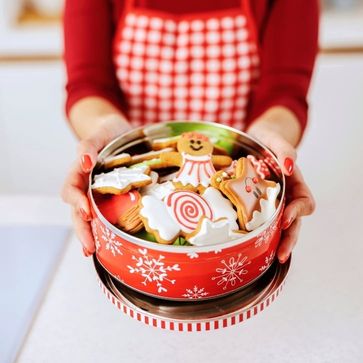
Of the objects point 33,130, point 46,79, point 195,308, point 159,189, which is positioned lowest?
point 33,130

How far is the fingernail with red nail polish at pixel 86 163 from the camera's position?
2.39 ft

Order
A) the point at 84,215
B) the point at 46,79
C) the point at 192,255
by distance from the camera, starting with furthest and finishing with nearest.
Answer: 1. the point at 46,79
2. the point at 84,215
3. the point at 192,255

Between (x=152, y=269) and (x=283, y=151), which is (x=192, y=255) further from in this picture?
(x=283, y=151)

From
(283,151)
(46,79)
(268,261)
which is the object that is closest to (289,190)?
(283,151)

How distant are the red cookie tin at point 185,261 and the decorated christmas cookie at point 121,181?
18mm

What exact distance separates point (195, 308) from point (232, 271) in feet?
0.23

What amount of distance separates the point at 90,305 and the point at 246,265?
276 mm

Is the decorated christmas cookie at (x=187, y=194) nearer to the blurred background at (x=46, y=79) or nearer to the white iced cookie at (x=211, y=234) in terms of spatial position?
the white iced cookie at (x=211, y=234)

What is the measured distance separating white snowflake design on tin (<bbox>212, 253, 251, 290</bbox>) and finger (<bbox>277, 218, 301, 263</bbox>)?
0.09m

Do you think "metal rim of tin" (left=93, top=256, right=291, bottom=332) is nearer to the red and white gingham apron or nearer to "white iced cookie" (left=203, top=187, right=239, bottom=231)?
"white iced cookie" (left=203, top=187, right=239, bottom=231)

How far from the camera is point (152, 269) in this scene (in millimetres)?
619

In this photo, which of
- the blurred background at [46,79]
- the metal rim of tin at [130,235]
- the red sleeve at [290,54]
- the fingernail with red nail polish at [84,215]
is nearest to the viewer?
the metal rim of tin at [130,235]

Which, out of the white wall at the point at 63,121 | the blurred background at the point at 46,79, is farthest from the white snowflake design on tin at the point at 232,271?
the blurred background at the point at 46,79

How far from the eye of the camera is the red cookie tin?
0.60 meters
